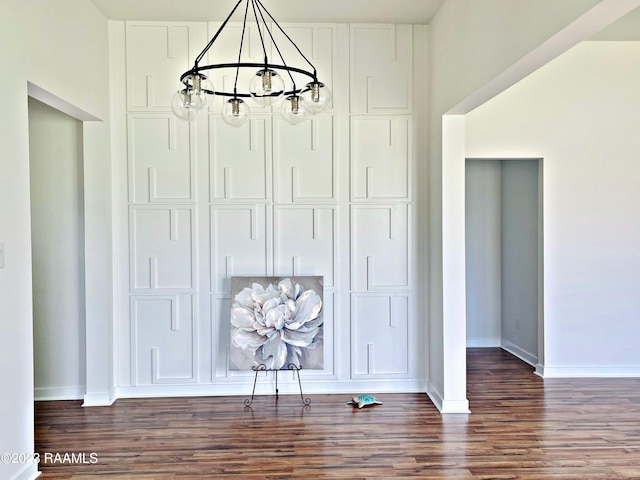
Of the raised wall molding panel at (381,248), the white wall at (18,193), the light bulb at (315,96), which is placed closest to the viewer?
the light bulb at (315,96)

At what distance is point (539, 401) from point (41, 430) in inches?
156

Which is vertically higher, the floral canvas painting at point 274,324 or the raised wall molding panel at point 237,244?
the raised wall molding panel at point 237,244

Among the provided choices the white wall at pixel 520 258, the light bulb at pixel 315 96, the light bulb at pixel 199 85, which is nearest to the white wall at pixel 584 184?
the white wall at pixel 520 258

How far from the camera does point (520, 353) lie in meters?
5.32

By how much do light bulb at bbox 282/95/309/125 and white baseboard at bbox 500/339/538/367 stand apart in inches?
152

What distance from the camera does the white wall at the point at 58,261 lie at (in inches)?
159

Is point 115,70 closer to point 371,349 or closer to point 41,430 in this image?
point 41,430

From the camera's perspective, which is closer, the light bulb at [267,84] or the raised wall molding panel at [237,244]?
the light bulb at [267,84]

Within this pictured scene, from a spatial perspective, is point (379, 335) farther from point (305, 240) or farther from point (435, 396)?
point (305, 240)

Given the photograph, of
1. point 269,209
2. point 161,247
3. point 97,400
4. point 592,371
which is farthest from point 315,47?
point 592,371

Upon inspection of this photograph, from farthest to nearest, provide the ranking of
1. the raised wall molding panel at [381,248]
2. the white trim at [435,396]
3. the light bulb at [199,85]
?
the raised wall molding panel at [381,248]
the white trim at [435,396]
the light bulb at [199,85]

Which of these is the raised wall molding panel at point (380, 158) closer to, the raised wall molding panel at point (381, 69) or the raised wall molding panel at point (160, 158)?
the raised wall molding panel at point (381, 69)

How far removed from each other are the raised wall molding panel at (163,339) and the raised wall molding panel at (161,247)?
13 cm

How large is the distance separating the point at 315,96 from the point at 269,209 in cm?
184
